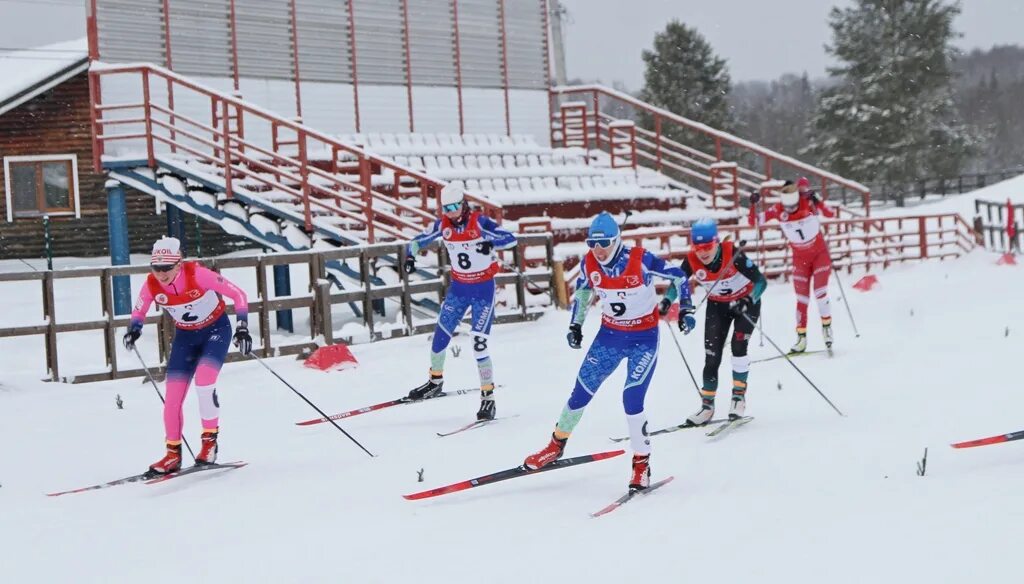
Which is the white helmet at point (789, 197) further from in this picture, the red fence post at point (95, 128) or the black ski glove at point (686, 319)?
the red fence post at point (95, 128)

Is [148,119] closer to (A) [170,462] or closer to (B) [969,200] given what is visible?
(A) [170,462]

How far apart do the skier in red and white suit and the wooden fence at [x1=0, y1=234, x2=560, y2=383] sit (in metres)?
4.39

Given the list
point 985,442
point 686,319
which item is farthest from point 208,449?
point 985,442

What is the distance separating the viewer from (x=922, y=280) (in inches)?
782

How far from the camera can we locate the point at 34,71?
814 inches

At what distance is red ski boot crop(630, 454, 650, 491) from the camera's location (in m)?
6.61

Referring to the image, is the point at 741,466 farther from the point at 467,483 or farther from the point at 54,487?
the point at 54,487

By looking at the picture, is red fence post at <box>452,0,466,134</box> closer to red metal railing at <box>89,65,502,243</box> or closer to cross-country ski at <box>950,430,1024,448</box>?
red metal railing at <box>89,65,502,243</box>

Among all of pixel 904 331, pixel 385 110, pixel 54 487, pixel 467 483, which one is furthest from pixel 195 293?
pixel 385 110

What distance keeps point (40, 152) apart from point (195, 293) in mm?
15810

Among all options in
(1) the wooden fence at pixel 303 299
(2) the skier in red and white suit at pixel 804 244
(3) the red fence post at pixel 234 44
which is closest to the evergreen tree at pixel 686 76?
(3) the red fence post at pixel 234 44

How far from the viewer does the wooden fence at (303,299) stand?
11.5 metres

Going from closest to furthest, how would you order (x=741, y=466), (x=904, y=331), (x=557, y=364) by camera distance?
(x=741, y=466) < (x=557, y=364) < (x=904, y=331)

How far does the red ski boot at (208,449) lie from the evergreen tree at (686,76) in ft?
121
